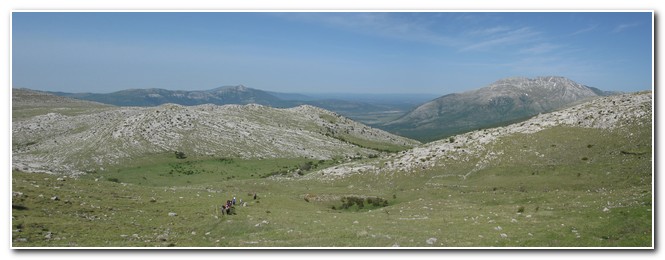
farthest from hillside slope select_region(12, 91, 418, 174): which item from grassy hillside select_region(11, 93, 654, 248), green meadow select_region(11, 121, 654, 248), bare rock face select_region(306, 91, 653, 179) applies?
bare rock face select_region(306, 91, 653, 179)

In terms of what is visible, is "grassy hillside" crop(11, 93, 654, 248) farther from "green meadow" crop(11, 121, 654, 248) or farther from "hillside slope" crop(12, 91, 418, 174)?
"hillside slope" crop(12, 91, 418, 174)

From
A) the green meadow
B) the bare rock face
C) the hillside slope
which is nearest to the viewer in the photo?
the green meadow

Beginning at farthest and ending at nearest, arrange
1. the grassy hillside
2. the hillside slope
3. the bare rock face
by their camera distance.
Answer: the hillside slope → the bare rock face → the grassy hillside

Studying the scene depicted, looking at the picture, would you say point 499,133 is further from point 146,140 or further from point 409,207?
point 146,140

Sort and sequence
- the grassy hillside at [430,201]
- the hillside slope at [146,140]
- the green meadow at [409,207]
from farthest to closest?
1. the hillside slope at [146,140]
2. the grassy hillside at [430,201]
3. the green meadow at [409,207]

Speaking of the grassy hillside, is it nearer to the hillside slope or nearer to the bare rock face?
the bare rock face

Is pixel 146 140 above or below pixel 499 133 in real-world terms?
below

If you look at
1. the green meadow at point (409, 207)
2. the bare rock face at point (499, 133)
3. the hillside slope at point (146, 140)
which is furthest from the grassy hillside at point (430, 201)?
the hillside slope at point (146, 140)

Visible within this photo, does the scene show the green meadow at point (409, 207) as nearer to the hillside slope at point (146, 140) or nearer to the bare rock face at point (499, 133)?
the bare rock face at point (499, 133)

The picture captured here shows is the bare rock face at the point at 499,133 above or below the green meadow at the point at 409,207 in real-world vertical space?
above

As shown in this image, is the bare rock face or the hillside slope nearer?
the bare rock face

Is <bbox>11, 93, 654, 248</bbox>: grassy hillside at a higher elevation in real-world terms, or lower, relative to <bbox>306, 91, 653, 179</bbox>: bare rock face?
lower

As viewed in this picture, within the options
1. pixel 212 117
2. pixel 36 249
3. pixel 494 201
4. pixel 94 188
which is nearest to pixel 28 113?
pixel 212 117

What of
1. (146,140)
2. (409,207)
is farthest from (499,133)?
(146,140)
